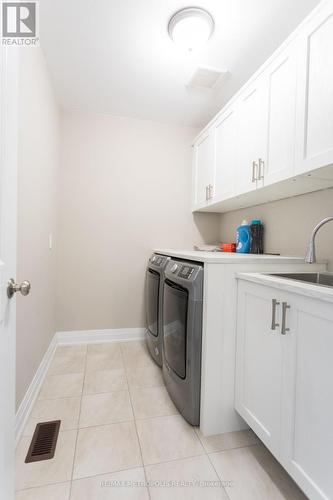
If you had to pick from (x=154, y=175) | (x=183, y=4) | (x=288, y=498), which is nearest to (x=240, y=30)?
(x=183, y=4)

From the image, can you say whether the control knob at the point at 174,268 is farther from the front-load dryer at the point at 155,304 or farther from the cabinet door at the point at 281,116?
the cabinet door at the point at 281,116

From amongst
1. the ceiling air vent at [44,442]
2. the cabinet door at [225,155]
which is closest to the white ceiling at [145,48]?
the cabinet door at [225,155]

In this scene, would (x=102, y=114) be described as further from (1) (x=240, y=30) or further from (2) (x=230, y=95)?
(1) (x=240, y=30)

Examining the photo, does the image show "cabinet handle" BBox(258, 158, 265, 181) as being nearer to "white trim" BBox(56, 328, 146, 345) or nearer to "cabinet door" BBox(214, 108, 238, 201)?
"cabinet door" BBox(214, 108, 238, 201)

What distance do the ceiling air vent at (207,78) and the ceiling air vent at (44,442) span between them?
8.51 ft

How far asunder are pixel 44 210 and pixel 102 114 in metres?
1.35

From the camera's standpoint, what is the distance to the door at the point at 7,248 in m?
0.67

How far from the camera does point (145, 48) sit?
1.69 m

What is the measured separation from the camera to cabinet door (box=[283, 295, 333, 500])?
0.82 m

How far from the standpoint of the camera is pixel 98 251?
8.68 ft

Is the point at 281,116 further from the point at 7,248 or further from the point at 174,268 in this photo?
the point at 7,248

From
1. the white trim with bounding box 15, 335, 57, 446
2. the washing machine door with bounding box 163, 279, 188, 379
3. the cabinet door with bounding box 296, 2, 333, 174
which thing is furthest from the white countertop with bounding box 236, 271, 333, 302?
the white trim with bounding box 15, 335, 57, 446

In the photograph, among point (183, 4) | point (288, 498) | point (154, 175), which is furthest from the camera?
point (154, 175)

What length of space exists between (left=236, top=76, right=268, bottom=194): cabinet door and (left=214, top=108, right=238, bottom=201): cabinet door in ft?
0.29
